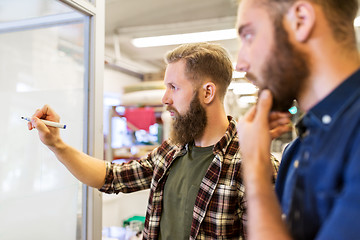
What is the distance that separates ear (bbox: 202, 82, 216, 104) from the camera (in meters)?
1.21

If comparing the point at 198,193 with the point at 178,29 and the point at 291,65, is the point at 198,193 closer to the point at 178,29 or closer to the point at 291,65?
the point at 291,65

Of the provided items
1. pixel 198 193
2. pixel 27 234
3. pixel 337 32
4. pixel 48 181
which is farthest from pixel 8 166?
pixel 337 32

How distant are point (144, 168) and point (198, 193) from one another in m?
0.34

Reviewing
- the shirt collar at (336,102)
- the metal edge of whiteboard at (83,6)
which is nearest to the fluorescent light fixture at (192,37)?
the metal edge of whiteboard at (83,6)

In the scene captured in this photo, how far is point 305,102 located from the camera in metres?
0.60

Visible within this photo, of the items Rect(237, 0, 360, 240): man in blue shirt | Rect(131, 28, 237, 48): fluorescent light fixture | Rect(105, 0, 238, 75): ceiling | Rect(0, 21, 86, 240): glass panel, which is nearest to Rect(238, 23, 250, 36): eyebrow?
Rect(237, 0, 360, 240): man in blue shirt

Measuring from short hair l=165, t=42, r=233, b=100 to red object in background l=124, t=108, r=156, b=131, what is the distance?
3.75m

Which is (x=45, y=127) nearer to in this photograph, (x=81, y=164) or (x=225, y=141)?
(x=81, y=164)

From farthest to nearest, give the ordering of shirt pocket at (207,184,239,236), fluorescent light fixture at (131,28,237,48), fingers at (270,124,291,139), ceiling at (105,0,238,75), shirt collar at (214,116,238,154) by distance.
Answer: ceiling at (105,0,238,75), fluorescent light fixture at (131,28,237,48), shirt collar at (214,116,238,154), shirt pocket at (207,184,239,236), fingers at (270,124,291,139)

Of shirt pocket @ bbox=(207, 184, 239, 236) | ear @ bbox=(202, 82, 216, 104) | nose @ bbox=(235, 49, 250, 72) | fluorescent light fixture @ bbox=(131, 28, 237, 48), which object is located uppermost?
fluorescent light fixture @ bbox=(131, 28, 237, 48)

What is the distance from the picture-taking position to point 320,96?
561 mm

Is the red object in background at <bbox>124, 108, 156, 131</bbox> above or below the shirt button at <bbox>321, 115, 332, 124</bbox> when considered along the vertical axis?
above

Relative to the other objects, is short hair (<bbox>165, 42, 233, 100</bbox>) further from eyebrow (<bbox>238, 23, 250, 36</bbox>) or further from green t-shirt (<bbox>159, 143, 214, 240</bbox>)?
eyebrow (<bbox>238, 23, 250, 36</bbox>)

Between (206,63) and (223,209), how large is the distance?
0.58m
